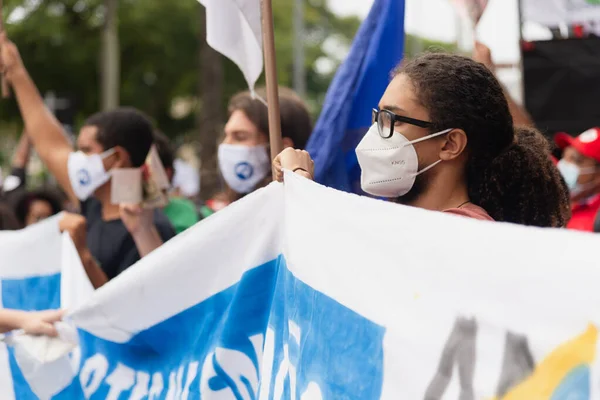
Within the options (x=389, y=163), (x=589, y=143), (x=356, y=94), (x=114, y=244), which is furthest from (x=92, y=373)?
(x=589, y=143)

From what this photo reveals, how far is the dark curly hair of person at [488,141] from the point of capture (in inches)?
103

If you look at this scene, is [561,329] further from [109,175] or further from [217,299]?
[109,175]

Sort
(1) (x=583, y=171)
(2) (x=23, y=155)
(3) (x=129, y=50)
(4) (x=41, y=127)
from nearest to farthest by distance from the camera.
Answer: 1. (4) (x=41, y=127)
2. (1) (x=583, y=171)
3. (2) (x=23, y=155)
4. (3) (x=129, y=50)

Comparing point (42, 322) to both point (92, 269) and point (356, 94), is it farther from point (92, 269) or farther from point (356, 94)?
point (356, 94)

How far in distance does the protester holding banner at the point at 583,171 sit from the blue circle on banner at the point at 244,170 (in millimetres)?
2010

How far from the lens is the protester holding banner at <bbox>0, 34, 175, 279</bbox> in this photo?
4.18 m

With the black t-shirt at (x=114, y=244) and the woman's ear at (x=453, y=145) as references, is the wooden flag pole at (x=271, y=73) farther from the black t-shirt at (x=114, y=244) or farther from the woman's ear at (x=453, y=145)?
the black t-shirt at (x=114, y=244)

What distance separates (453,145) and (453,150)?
13 mm

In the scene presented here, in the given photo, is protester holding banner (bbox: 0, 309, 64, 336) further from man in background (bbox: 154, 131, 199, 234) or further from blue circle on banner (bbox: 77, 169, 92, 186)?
man in background (bbox: 154, 131, 199, 234)

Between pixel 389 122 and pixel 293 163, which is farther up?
pixel 389 122

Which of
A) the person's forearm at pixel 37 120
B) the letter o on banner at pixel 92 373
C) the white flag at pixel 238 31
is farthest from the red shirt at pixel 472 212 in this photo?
the person's forearm at pixel 37 120

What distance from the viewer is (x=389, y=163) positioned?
2668 mm

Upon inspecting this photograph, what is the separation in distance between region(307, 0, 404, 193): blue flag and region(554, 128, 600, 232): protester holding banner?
170cm

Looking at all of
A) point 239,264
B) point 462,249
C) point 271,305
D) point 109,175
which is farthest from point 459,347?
point 109,175
